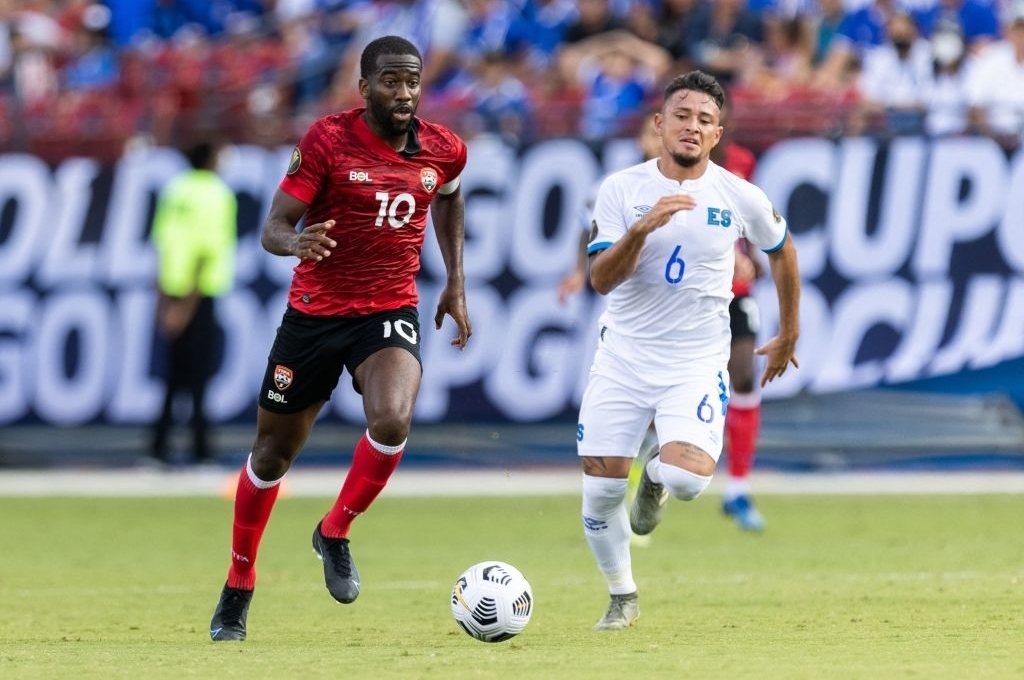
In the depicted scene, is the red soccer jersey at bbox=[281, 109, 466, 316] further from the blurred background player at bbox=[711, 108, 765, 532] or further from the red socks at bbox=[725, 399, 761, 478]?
the red socks at bbox=[725, 399, 761, 478]

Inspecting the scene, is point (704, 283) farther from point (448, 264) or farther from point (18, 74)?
point (18, 74)

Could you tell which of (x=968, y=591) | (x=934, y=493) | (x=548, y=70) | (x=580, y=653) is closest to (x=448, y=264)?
(x=580, y=653)

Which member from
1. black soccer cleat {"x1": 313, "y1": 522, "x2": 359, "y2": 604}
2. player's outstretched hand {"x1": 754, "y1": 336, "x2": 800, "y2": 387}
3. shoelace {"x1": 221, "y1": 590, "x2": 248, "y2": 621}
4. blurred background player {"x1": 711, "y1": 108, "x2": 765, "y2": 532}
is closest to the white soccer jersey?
player's outstretched hand {"x1": 754, "y1": 336, "x2": 800, "y2": 387}

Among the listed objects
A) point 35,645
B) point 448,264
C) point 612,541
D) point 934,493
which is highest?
point 448,264

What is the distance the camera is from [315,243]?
25.7ft

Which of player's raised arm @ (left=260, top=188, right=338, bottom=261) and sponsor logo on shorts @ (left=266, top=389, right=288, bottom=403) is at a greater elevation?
player's raised arm @ (left=260, top=188, right=338, bottom=261)

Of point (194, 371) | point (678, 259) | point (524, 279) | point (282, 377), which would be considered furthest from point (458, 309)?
point (194, 371)

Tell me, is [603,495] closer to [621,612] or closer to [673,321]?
[621,612]

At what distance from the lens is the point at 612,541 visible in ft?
28.7

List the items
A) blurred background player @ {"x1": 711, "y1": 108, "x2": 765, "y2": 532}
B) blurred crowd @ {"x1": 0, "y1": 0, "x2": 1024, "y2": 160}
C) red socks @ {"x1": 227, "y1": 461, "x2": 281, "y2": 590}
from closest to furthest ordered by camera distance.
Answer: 1. red socks @ {"x1": 227, "y1": 461, "x2": 281, "y2": 590}
2. blurred background player @ {"x1": 711, "y1": 108, "x2": 765, "y2": 532}
3. blurred crowd @ {"x1": 0, "y1": 0, "x2": 1024, "y2": 160}

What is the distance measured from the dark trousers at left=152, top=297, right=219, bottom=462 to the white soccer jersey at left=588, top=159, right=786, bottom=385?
346 inches

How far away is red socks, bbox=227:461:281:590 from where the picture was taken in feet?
28.5

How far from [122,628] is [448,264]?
2402mm

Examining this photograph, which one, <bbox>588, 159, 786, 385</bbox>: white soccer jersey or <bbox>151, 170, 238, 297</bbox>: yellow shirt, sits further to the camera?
<bbox>151, 170, 238, 297</bbox>: yellow shirt
